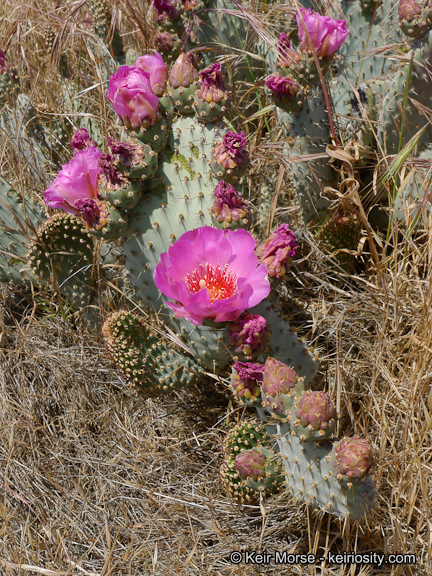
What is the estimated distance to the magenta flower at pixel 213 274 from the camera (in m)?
1.19

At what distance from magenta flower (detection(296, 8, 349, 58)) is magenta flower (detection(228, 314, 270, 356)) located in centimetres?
86

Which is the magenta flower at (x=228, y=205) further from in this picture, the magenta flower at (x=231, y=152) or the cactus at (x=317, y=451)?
the cactus at (x=317, y=451)

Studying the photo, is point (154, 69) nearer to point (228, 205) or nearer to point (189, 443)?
point (228, 205)

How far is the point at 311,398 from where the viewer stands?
1109 mm

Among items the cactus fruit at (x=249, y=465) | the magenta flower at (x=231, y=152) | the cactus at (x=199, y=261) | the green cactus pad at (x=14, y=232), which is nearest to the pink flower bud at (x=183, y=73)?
the cactus at (x=199, y=261)

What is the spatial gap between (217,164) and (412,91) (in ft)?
2.54

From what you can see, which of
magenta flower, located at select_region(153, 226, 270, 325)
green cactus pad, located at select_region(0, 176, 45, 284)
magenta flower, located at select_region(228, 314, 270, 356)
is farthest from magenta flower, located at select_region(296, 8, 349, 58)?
green cactus pad, located at select_region(0, 176, 45, 284)

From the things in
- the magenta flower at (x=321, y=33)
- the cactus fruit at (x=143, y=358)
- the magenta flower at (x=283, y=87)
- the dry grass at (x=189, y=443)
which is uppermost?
the magenta flower at (x=321, y=33)

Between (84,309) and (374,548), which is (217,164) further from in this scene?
(374,548)

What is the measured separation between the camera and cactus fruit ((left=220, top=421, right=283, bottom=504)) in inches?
52.1

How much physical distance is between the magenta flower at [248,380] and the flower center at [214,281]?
17cm

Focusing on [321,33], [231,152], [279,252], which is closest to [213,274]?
[279,252]

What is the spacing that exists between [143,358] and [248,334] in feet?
1.38

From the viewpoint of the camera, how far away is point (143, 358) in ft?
5.00
